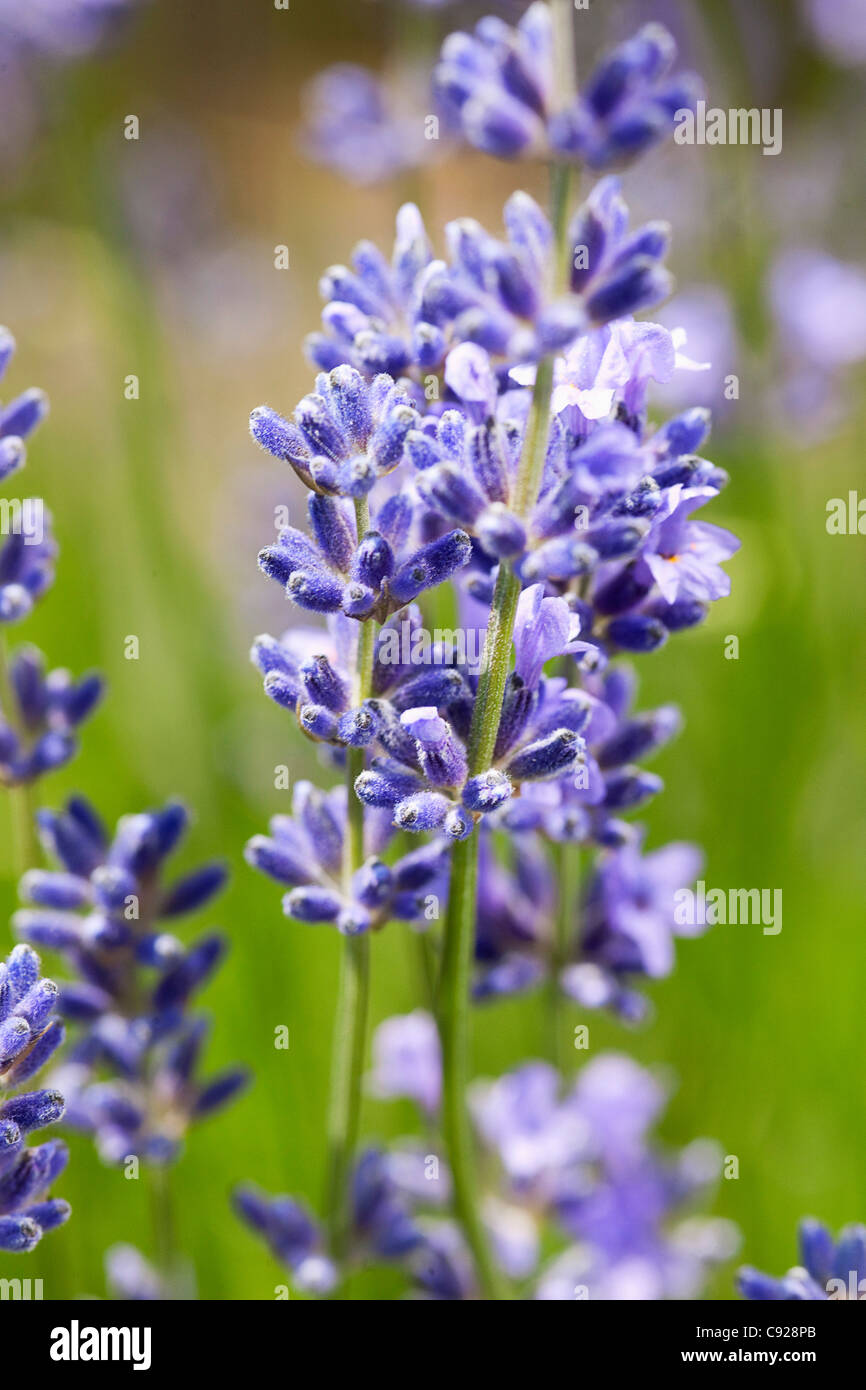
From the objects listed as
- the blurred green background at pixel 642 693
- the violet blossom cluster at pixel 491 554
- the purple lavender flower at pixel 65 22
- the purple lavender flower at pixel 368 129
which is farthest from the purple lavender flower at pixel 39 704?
the purple lavender flower at pixel 65 22

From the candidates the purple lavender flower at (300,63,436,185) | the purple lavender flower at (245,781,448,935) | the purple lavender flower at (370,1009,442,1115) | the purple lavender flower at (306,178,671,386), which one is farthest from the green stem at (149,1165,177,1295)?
the purple lavender flower at (300,63,436,185)

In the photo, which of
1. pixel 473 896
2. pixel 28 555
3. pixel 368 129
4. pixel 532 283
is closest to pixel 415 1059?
pixel 473 896

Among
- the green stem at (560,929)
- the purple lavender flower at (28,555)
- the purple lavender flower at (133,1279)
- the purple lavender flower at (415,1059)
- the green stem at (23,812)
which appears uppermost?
the purple lavender flower at (28,555)

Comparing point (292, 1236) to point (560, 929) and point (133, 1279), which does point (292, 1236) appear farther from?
point (560, 929)

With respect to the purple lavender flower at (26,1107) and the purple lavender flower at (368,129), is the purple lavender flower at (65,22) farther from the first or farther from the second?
the purple lavender flower at (26,1107)

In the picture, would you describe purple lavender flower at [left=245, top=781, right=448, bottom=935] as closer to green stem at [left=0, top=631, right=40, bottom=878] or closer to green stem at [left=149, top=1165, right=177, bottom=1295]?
green stem at [left=0, top=631, right=40, bottom=878]
